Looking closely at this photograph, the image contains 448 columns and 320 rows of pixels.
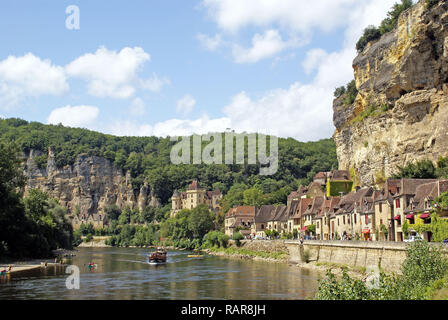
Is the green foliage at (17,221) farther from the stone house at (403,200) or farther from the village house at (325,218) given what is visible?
the stone house at (403,200)

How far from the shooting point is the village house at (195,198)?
178 metres

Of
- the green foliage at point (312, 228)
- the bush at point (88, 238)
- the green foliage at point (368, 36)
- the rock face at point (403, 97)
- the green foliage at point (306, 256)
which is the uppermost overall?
the green foliage at point (368, 36)

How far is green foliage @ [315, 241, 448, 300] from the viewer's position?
72.0 feet

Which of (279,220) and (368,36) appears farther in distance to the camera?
(279,220)

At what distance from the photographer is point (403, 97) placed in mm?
66625

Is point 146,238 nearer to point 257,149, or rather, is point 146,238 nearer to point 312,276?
point 257,149

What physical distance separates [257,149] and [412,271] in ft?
548

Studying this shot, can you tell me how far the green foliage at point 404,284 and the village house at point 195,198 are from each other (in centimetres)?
14815

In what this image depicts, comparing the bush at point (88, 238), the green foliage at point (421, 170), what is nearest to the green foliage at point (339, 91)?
the green foliage at point (421, 170)

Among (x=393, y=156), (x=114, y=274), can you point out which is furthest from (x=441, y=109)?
(x=114, y=274)

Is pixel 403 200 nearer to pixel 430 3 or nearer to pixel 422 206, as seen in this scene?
pixel 422 206

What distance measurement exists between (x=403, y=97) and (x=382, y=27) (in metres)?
24.0

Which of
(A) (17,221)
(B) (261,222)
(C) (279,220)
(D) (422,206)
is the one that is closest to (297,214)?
(C) (279,220)

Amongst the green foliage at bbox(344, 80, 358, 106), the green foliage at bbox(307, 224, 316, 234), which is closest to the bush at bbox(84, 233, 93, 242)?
the green foliage at bbox(344, 80, 358, 106)
